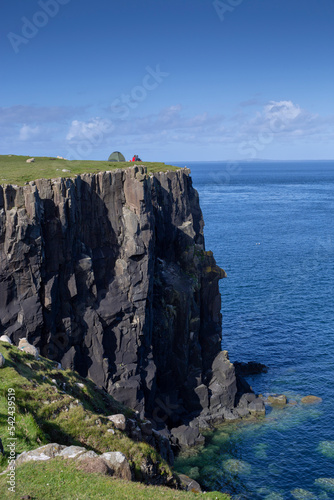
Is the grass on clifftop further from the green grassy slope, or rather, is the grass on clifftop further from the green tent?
the green grassy slope

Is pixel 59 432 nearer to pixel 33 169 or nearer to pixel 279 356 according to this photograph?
pixel 33 169

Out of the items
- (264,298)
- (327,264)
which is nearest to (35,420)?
(264,298)

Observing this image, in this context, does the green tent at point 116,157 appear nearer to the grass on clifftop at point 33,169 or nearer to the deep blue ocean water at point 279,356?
the grass on clifftop at point 33,169

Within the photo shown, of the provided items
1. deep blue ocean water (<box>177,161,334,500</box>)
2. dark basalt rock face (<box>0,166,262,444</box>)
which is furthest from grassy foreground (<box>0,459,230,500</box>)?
deep blue ocean water (<box>177,161,334,500</box>)

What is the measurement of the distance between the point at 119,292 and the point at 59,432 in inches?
1267

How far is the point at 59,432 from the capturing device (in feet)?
85.3

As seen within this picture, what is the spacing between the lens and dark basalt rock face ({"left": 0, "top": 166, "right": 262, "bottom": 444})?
48812 millimetres

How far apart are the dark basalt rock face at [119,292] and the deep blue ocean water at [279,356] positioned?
8067 millimetres

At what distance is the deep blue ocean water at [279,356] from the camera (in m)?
50.1

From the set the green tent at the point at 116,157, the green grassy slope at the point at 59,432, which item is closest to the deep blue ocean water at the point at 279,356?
the green grassy slope at the point at 59,432

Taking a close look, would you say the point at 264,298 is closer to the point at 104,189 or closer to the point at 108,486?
the point at 104,189

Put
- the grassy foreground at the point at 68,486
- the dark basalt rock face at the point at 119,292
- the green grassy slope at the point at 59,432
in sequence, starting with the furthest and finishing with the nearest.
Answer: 1. the dark basalt rock face at the point at 119,292
2. the green grassy slope at the point at 59,432
3. the grassy foreground at the point at 68,486

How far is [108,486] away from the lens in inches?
852

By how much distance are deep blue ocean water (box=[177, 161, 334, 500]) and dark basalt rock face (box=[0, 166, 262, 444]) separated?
8067mm
